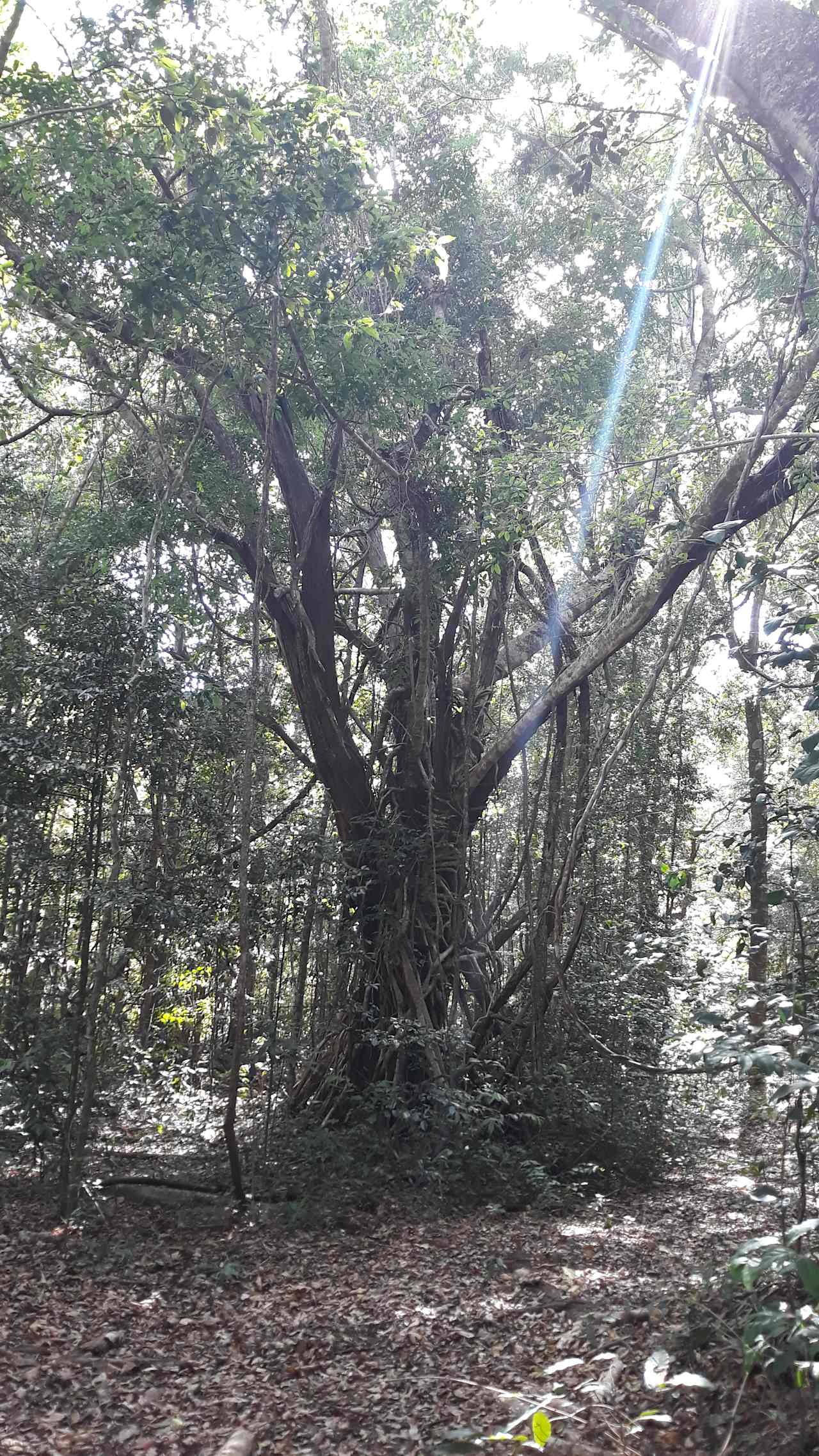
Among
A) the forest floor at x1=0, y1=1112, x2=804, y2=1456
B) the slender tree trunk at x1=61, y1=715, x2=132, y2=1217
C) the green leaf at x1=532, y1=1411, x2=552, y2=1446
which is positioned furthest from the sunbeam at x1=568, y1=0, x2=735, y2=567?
the green leaf at x1=532, y1=1411, x2=552, y2=1446

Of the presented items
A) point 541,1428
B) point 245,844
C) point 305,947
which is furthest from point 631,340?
point 541,1428

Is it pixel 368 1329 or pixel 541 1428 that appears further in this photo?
pixel 368 1329

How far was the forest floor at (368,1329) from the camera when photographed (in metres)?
2.94

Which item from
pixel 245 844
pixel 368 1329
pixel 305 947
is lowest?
pixel 368 1329

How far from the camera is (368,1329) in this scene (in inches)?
170

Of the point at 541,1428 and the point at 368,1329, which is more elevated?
the point at 541,1428

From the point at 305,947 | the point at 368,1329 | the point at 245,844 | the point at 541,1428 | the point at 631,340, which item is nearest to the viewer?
the point at 541,1428

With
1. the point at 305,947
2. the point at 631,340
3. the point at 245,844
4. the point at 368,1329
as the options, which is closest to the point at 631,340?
the point at 631,340

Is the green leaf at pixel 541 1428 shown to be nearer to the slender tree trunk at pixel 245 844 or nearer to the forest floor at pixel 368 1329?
the forest floor at pixel 368 1329

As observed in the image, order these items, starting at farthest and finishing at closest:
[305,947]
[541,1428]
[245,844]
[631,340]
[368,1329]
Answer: [631,340] → [305,947] → [245,844] → [368,1329] → [541,1428]

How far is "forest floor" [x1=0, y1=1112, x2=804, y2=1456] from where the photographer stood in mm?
2938

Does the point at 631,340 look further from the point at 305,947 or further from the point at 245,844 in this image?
the point at 245,844

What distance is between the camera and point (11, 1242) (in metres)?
5.17

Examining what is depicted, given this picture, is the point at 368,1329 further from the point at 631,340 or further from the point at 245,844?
the point at 631,340
